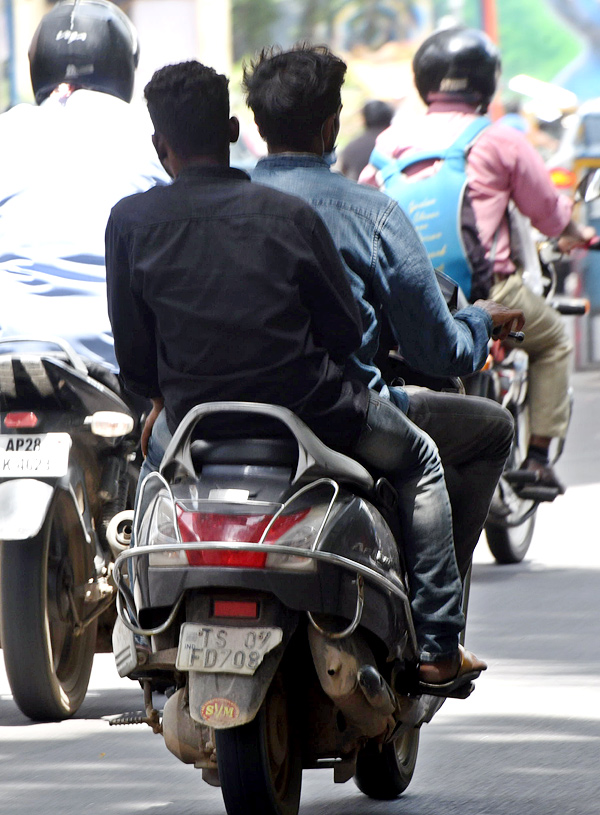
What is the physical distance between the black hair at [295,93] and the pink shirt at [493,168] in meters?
3.33

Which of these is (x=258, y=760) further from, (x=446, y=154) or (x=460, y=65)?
(x=460, y=65)

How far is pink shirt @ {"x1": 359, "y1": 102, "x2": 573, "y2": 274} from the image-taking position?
7.55m

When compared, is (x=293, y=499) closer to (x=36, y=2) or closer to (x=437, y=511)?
(x=437, y=511)

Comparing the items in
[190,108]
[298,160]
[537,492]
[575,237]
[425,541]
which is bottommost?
[537,492]

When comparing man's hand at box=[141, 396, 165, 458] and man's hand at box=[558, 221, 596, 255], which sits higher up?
man's hand at box=[141, 396, 165, 458]

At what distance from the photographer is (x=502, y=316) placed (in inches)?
180

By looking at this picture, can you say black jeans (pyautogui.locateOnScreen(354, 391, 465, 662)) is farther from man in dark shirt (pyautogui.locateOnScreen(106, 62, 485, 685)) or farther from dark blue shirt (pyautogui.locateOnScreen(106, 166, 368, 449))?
dark blue shirt (pyautogui.locateOnScreen(106, 166, 368, 449))

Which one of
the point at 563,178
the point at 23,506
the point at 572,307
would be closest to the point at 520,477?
the point at 572,307

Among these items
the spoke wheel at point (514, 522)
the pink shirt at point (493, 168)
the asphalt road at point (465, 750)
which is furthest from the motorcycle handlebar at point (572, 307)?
the asphalt road at point (465, 750)

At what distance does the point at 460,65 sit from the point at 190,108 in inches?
150

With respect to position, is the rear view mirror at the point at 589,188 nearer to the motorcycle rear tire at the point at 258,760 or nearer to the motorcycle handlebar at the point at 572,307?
the motorcycle handlebar at the point at 572,307

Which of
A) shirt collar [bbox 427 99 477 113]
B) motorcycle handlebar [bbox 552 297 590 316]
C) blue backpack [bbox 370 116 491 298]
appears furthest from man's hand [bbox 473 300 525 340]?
motorcycle handlebar [bbox 552 297 590 316]

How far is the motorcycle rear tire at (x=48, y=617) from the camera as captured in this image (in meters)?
5.24

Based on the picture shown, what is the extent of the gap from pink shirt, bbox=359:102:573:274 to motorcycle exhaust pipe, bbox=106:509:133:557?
9.24 ft
